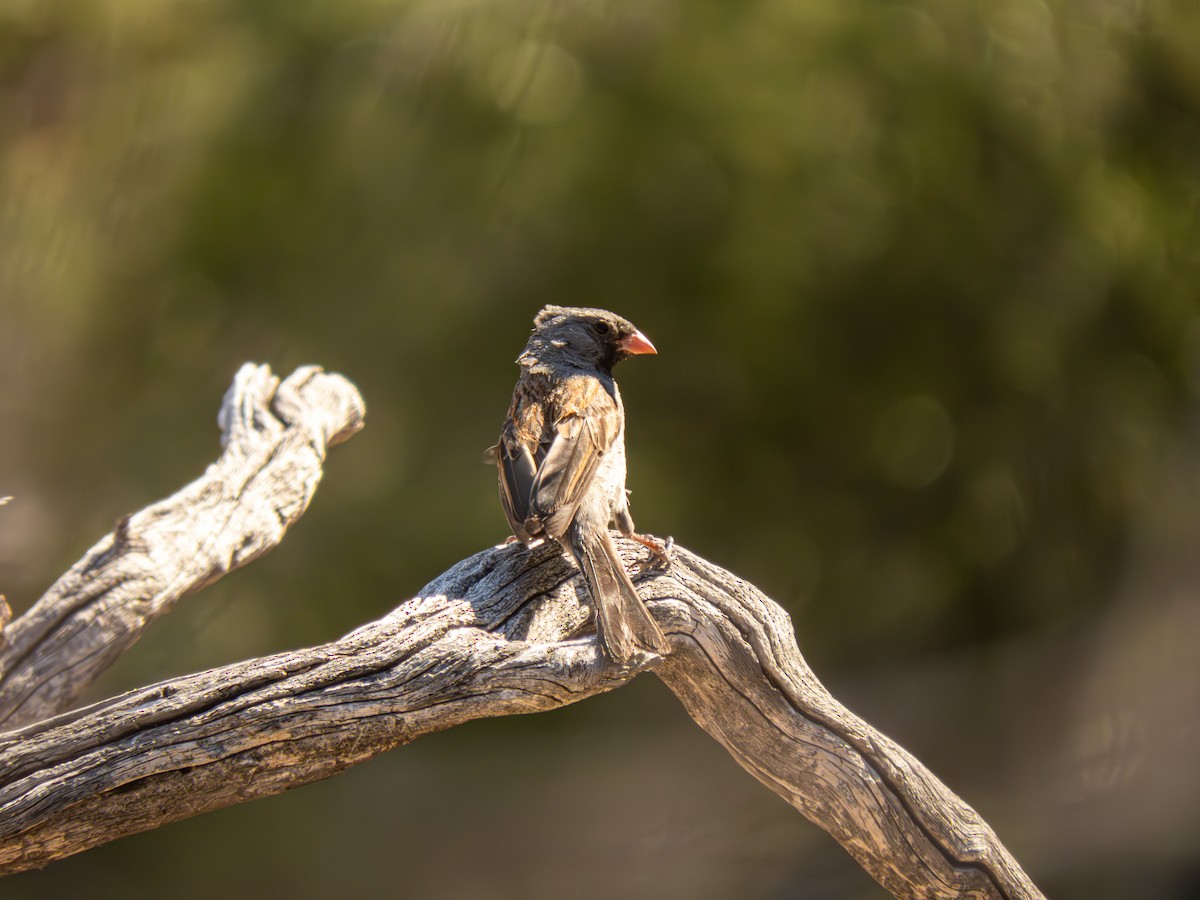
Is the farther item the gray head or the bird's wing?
the gray head

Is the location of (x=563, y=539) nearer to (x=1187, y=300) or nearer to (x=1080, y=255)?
(x=1080, y=255)

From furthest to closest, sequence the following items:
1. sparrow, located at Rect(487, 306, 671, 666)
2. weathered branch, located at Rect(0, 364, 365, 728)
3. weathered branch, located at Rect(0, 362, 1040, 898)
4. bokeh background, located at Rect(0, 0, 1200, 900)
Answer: bokeh background, located at Rect(0, 0, 1200, 900) → weathered branch, located at Rect(0, 364, 365, 728) → sparrow, located at Rect(487, 306, 671, 666) → weathered branch, located at Rect(0, 362, 1040, 898)

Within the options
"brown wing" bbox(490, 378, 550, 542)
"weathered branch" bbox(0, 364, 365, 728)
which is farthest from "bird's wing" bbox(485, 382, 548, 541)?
"weathered branch" bbox(0, 364, 365, 728)

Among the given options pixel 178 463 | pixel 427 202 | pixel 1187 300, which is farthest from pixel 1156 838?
pixel 178 463

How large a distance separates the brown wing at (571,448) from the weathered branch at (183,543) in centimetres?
128

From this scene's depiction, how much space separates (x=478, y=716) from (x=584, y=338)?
1.51 m

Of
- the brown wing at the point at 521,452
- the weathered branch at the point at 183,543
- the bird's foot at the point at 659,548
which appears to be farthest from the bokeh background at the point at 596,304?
the bird's foot at the point at 659,548

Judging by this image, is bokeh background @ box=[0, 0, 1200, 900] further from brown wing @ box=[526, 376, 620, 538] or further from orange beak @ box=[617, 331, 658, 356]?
brown wing @ box=[526, 376, 620, 538]

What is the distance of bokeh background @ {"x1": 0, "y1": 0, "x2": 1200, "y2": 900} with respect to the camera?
5113 millimetres

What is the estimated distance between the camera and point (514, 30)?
536 centimetres

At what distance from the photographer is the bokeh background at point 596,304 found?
201 inches

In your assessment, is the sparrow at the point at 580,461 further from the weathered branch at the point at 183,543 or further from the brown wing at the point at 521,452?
the weathered branch at the point at 183,543

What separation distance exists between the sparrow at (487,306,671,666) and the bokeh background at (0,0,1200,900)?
5.90 feet

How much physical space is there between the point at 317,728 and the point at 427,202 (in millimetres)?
3666
